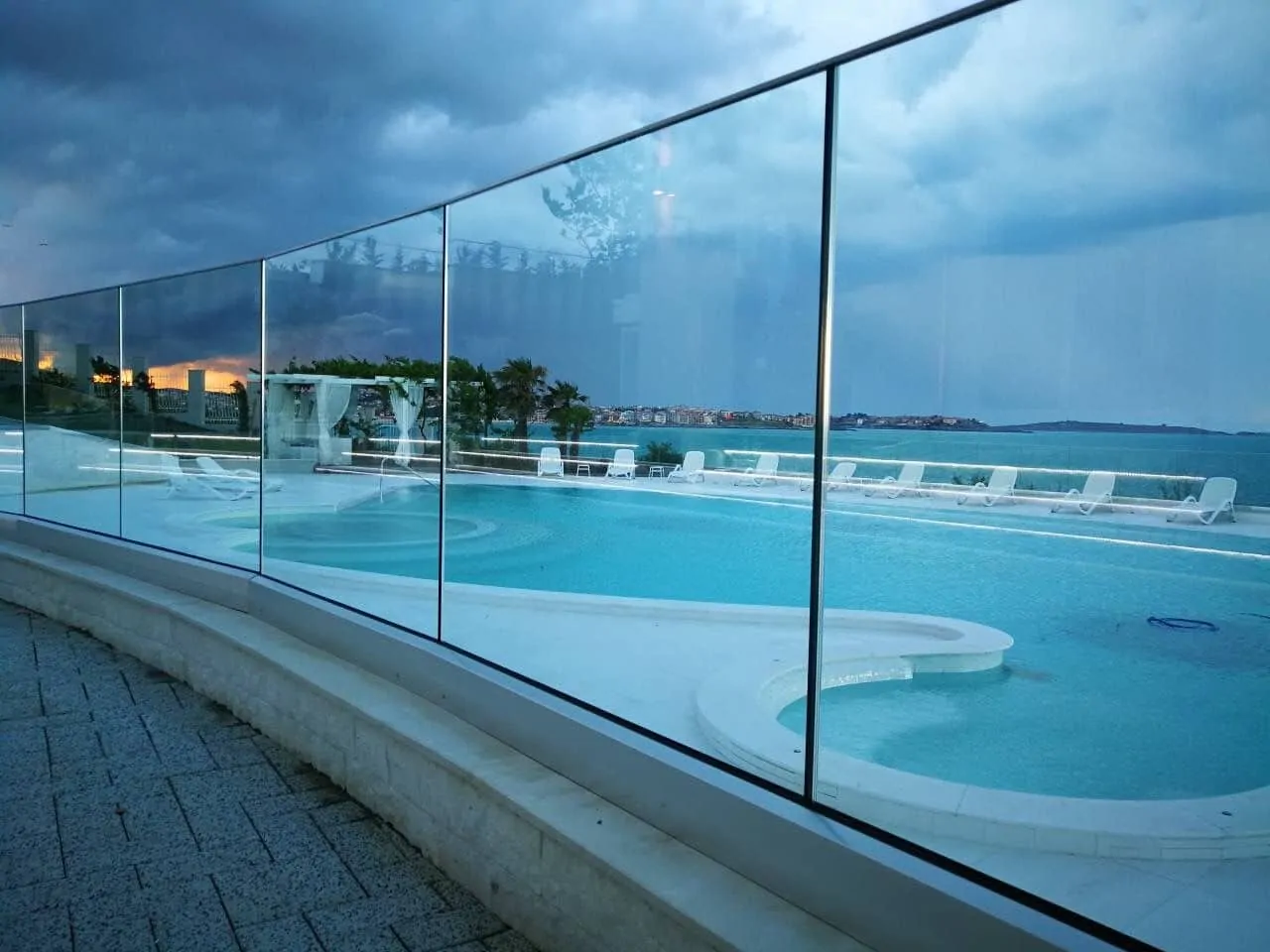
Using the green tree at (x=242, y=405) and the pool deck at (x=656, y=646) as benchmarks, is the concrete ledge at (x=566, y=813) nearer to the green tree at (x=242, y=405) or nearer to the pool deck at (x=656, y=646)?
the pool deck at (x=656, y=646)

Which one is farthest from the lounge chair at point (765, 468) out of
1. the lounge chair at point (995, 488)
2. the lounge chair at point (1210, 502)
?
the lounge chair at point (1210, 502)

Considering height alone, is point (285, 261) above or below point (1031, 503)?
above

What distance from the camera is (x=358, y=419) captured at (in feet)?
13.0

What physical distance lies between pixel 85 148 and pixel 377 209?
438 cm

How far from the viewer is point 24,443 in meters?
6.60

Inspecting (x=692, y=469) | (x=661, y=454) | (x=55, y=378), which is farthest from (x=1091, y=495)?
(x=55, y=378)

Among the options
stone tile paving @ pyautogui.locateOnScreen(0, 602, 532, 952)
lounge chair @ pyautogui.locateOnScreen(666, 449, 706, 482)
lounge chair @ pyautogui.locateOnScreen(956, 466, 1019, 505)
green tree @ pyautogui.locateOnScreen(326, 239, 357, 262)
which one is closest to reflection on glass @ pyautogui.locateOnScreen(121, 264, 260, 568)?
green tree @ pyautogui.locateOnScreen(326, 239, 357, 262)

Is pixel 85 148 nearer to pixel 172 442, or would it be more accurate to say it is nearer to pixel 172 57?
pixel 172 57

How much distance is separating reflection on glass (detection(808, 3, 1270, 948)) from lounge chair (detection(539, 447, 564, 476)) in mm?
1515

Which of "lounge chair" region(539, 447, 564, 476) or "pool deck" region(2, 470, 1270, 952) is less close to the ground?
"lounge chair" region(539, 447, 564, 476)

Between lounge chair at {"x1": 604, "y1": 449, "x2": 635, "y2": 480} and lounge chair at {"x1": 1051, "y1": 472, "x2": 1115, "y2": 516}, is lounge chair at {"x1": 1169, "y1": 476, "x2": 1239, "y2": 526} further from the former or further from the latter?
lounge chair at {"x1": 604, "y1": 449, "x2": 635, "y2": 480}

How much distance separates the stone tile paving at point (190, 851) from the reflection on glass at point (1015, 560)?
1.25 metres

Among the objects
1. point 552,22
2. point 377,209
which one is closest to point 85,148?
point 377,209

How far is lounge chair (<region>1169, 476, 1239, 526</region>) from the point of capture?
468 inches
